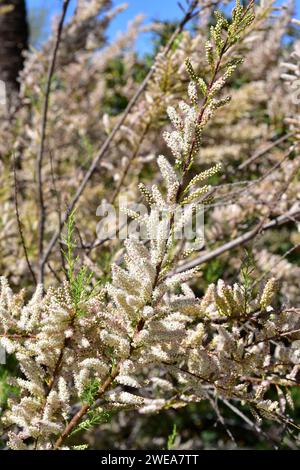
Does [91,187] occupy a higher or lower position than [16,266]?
higher

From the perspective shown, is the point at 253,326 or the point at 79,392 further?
the point at 253,326

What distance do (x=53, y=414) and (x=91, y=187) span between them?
2038mm

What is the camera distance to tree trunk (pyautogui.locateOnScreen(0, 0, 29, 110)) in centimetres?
403

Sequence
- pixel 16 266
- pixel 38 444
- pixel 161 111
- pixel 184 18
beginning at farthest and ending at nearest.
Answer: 1. pixel 16 266
2. pixel 161 111
3. pixel 184 18
4. pixel 38 444

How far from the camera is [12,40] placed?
414cm

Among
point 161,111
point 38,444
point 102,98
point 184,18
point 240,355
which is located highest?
point 102,98

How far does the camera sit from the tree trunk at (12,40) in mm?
4031

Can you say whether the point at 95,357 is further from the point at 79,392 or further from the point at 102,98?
the point at 102,98

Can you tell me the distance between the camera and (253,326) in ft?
3.60

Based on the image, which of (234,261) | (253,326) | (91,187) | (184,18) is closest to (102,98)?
(91,187)

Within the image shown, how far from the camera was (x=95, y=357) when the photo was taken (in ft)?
Result: 3.22

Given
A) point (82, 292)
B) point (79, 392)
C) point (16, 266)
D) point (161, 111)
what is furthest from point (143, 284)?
point (16, 266)

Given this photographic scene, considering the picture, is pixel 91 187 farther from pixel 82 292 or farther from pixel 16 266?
pixel 82 292

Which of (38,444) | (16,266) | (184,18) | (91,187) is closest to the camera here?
(38,444)
